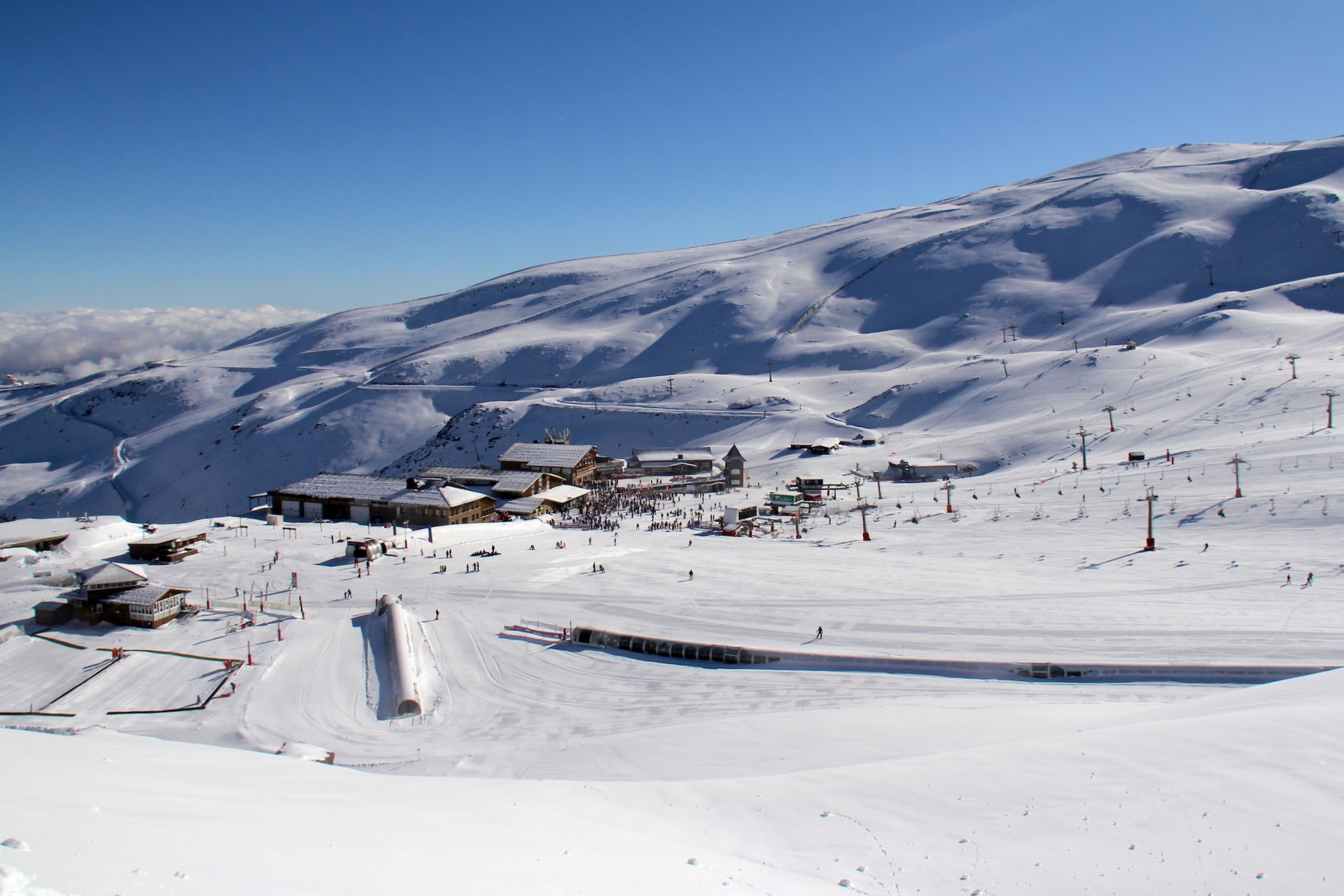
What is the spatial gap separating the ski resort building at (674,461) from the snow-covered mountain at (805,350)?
22.3 feet

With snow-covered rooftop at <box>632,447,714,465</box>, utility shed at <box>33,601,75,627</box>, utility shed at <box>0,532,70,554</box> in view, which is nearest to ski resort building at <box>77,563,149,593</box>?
utility shed at <box>33,601,75,627</box>

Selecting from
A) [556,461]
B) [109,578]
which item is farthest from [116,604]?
[556,461]

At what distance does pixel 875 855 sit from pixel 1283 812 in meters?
5.48

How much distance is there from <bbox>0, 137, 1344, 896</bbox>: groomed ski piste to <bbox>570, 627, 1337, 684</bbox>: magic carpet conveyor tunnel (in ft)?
0.49

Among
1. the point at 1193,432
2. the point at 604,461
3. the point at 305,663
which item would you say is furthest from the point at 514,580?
the point at 1193,432

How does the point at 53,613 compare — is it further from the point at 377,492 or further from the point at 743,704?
the point at 743,704

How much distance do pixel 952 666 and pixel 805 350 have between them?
3655 inches

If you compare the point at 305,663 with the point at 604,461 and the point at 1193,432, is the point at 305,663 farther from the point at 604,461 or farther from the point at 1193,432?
the point at 1193,432

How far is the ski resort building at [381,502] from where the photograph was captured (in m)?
42.5

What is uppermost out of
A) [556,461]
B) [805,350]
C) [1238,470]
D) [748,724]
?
[805,350]

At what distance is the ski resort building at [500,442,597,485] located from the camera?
184 ft

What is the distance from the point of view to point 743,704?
18.5 meters

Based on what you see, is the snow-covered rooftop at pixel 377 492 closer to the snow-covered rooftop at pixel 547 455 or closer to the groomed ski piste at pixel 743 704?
the groomed ski piste at pixel 743 704

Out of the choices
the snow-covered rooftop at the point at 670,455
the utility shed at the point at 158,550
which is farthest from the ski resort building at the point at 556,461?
the utility shed at the point at 158,550
